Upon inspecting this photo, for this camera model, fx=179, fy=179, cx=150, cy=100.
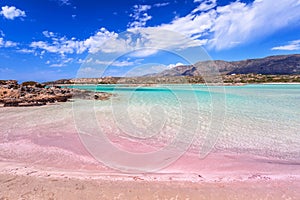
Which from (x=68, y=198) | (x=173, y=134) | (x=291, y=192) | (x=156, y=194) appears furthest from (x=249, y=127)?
(x=68, y=198)

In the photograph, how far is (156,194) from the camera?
12.4 feet

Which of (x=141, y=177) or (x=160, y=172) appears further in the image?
(x=160, y=172)

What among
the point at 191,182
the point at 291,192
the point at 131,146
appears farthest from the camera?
the point at 131,146

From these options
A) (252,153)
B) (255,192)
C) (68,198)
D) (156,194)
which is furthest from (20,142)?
(252,153)

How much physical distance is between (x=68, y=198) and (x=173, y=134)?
587 centimetres

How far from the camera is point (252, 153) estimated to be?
6.34m

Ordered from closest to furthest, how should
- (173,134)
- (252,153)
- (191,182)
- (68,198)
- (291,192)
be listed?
(68,198) → (291,192) → (191,182) → (252,153) → (173,134)

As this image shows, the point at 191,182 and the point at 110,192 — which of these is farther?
the point at 191,182

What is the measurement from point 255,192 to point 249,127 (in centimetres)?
645

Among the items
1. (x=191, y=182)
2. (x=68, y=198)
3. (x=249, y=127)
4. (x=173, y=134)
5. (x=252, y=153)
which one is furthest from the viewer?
(x=249, y=127)

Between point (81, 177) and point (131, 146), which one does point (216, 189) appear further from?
point (131, 146)

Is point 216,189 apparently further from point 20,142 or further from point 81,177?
point 20,142

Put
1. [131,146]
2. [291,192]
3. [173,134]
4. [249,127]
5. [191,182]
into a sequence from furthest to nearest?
[249,127]
[173,134]
[131,146]
[191,182]
[291,192]

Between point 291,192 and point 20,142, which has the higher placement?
point 20,142
